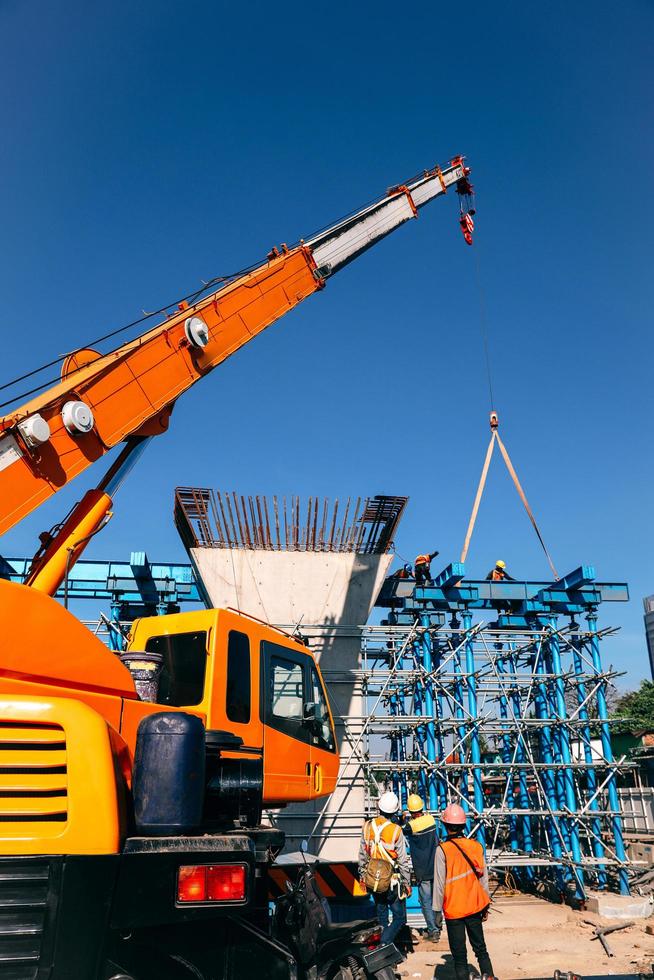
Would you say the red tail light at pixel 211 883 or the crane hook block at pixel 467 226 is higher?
the crane hook block at pixel 467 226

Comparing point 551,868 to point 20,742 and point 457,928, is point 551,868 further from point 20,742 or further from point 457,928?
point 20,742

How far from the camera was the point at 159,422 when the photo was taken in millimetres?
8414

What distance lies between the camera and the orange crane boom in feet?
21.5

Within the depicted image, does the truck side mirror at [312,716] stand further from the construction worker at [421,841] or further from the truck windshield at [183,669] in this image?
the construction worker at [421,841]

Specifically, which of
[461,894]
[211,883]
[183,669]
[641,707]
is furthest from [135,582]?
[641,707]

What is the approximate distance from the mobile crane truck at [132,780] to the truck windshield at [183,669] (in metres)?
0.01

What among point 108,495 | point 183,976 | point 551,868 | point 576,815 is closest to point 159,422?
point 108,495

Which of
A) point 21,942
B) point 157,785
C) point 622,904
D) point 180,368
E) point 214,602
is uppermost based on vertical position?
point 180,368

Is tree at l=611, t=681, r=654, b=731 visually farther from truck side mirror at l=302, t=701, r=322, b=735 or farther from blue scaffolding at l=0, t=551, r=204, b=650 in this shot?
truck side mirror at l=302, t=701, r=322, b=735

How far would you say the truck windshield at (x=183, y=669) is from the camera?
604 centimetres

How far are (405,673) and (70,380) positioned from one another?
36.3 ft

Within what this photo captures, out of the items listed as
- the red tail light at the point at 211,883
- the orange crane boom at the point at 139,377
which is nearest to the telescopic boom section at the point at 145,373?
the orange crane boom at the point at 139,377

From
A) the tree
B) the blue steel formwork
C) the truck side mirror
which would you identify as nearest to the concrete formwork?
the blue steel formwork

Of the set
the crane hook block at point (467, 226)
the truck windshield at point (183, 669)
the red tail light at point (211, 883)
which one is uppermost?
the crane hook block at point (467, 226)
